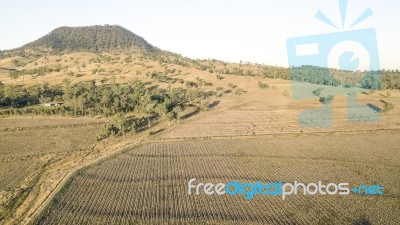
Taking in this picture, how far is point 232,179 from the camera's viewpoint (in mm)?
49750

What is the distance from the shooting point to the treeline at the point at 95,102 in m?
96.3

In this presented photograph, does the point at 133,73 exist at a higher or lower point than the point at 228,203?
higher

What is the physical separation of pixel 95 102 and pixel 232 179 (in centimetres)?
6887

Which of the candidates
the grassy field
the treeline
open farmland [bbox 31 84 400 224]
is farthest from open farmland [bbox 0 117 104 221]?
the treeline

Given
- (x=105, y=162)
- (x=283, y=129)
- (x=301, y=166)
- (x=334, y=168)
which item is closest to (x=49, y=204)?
(x=105, y=162)

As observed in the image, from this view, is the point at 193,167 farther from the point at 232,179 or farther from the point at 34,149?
the point at 34,149

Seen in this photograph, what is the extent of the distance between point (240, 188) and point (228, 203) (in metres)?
5.29

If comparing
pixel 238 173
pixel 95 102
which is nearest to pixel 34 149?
pixel 238 173

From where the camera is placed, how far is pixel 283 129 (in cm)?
8144

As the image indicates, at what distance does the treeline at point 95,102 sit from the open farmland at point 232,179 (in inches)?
1045

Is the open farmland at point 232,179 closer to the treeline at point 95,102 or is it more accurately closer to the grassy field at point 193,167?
the grassy field at point 193,167

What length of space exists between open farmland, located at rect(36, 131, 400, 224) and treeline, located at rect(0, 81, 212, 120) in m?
26.5

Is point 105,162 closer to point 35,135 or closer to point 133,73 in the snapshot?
point 35,135

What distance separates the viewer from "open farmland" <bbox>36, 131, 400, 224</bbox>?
38719 millimetres
